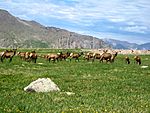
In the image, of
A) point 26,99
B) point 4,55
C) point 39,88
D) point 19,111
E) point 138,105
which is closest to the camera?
point 19,111

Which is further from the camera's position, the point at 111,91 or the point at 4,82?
the point at 4,82

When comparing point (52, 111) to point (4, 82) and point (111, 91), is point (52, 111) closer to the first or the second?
point (111, 91)

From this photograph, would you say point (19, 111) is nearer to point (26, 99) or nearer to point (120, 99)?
point (26, 99)

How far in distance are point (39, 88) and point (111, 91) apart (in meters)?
5.41

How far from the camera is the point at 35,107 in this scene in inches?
685

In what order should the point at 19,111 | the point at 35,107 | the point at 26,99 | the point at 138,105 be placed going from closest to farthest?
the point at 19,111 < the point at 35,107 < the point at 138,105 < the point at 26,99

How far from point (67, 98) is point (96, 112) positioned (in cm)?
614

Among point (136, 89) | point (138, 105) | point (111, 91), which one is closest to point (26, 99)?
point (138, 105)

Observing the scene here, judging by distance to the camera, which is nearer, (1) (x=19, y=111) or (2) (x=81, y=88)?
(1) (x=19, y=111)

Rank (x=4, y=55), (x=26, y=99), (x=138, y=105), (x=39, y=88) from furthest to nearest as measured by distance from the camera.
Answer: (x=4, y=55) < (x=39, y=88) < (x=26, y=99) < (x=138, y=105)

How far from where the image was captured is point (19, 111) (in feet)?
51.8

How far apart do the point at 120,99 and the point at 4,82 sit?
13321 millimetres

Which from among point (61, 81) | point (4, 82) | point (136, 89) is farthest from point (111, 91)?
point (4, 82)

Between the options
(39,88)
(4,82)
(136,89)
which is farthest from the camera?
(4,82)
